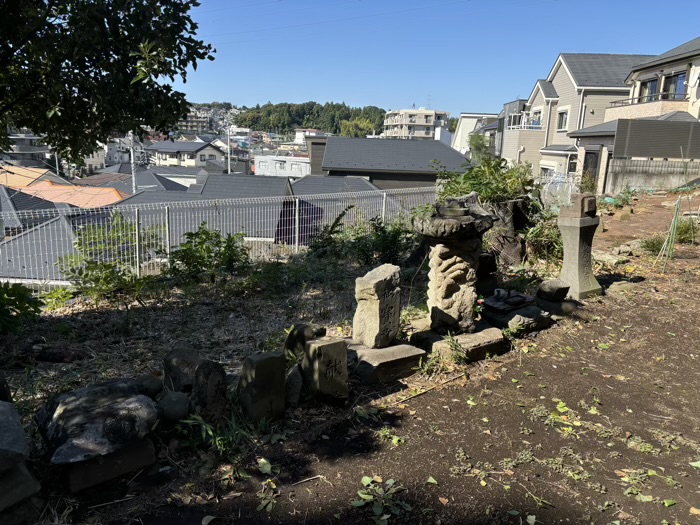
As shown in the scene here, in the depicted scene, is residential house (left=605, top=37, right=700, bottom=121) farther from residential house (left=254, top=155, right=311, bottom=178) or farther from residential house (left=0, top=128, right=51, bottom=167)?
residential house (left=254, top=155, right=311, bottom=178)

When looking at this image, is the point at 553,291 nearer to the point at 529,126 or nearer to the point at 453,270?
the point at 453,270

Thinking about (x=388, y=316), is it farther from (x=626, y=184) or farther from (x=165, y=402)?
(x=626, y=184)

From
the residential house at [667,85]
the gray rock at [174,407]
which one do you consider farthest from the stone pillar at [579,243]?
the residential house at [667,85]

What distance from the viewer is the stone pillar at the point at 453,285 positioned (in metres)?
4.54

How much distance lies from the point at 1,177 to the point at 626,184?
80.6 ft

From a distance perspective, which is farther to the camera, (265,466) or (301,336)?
(301,336)

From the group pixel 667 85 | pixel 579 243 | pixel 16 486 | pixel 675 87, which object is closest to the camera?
pixel 16 486

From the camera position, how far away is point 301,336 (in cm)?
391

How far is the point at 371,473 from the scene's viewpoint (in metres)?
2.91

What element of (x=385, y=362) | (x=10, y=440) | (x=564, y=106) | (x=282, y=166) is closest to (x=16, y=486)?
(x=10, y=440)

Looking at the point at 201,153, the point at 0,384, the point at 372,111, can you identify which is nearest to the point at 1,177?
the point at 0,384

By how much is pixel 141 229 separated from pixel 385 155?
19.3 m

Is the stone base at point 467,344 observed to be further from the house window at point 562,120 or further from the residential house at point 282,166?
the residential house at point 282,166

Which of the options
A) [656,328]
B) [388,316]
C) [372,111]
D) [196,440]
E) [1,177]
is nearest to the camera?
[196,440]
